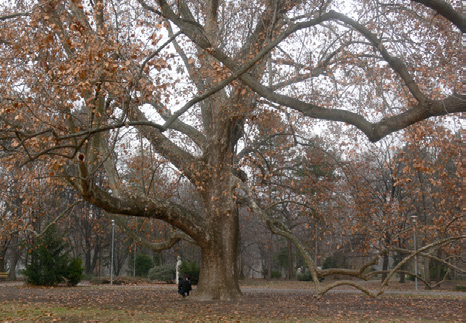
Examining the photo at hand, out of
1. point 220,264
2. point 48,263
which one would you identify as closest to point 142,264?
point 48,263

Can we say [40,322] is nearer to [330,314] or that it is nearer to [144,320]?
[144,320]

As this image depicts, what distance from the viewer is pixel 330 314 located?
12055mm

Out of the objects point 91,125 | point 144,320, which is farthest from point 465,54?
point 144,320

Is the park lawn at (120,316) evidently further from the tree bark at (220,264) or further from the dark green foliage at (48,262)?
the dark green foliage at (48,262)

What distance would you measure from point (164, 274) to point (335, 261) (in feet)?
56.2

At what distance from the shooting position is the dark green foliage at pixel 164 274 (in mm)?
32062

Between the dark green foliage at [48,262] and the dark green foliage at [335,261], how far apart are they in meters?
24.6

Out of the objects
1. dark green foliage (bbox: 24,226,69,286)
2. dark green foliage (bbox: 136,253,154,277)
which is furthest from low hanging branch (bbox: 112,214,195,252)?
dark green foliage (bbox: 136,253,154,277)

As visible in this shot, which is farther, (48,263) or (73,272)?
(73,272)

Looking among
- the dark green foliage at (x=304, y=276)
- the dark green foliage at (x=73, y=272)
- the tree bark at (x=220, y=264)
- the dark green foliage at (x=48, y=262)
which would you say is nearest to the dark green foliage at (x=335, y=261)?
the dark green foliage at (x=304, y=276)

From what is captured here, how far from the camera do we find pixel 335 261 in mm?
40938

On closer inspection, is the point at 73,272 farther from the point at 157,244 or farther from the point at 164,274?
the point at 157,244

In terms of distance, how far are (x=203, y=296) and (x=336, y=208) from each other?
636 centimetres

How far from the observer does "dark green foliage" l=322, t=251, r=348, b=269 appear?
134 feet
